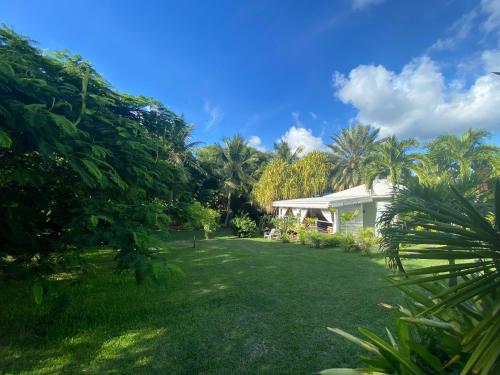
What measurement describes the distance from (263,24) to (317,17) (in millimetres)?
2059

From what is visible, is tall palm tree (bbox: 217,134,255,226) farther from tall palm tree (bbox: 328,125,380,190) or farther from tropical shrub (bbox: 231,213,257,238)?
tall palm tree (bbox: 328,125,380,190)

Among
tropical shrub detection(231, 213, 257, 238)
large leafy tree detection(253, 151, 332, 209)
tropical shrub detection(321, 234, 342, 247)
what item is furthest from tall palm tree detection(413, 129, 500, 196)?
tropical shrub detection(231, 213, 257, 238)

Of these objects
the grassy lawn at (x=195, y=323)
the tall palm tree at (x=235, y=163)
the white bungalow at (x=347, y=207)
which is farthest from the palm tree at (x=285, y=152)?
the grassy lawn at (x=195, y=323)

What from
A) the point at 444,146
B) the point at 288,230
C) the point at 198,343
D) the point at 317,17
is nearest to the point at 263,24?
the point at 317,17

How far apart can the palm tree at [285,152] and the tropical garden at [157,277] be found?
76.1 feet

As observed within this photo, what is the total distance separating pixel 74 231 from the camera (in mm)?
3371

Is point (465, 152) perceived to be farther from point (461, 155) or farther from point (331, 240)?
point (331, 240)

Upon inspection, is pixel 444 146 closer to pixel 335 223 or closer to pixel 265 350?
pixel 335 223

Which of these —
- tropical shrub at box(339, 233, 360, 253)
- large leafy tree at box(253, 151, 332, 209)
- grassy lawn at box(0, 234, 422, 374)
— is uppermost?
large leafy tree at box(253, 151, 332, 209)

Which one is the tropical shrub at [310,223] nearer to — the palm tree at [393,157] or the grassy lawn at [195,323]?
the palm tree at [393,157]

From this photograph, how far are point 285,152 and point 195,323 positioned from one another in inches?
1070

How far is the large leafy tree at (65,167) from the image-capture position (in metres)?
3.05

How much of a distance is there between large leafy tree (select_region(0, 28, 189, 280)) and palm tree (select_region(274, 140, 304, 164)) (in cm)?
2576

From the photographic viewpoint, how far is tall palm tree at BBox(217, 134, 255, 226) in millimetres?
27320
